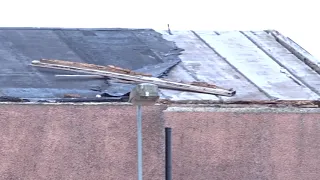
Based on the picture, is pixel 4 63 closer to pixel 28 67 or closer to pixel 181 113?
pixel 28 67

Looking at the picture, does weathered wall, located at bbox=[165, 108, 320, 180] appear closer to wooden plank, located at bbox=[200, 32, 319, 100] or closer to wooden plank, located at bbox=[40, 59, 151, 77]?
wooden plank, located at bbox=[200, 32, 319, 100]

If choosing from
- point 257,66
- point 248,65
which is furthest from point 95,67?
point 257,66

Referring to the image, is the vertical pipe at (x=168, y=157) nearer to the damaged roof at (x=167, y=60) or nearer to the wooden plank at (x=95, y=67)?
the damaged roof at (x=167, y=60)

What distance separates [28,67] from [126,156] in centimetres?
263

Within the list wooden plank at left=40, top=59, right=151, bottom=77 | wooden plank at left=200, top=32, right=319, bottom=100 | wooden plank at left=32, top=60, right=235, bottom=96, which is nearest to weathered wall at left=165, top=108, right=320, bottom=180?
wooden plank at left=32, top=60, right=235, bottom=96

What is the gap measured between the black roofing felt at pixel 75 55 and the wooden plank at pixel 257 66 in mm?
923

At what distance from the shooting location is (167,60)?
13.1 meters

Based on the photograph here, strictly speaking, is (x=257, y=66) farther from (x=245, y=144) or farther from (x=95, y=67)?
(x=95, y=67)

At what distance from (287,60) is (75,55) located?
12.1 ft

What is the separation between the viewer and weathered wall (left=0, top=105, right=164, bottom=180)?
10438 millimetres

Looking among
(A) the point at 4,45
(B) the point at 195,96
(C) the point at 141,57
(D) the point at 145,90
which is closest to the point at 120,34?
(C) the point at 141,57

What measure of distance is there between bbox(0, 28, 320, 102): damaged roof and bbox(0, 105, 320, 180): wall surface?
0.46 metres

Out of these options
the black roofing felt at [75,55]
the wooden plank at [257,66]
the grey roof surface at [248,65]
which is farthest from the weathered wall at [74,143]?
the wooden plank at [257,66]

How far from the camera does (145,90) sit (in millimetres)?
7746
